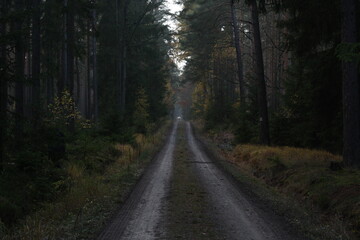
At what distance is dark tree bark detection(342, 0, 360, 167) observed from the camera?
35.0 ft

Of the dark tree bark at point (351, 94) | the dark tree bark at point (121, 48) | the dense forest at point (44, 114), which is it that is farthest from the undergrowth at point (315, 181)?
the dark tree bark at point (121, 48)

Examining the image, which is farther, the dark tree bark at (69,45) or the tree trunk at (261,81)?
the tree trunk at (261,81)

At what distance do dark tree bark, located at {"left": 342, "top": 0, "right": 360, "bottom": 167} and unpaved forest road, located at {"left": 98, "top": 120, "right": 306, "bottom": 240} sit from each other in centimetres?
373

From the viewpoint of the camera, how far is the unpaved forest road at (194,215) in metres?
6.73

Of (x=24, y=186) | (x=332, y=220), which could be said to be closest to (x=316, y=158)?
(x=332, y=220)

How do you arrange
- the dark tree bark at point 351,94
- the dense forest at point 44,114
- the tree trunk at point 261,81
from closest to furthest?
1. the dense forest at point 44,114
2. the dark tree bark at point 351,94
3. the tree trunk at point 261,81

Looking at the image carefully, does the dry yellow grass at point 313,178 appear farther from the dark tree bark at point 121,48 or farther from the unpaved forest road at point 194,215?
the dark tree bark at point 121,48

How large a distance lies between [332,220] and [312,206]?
1.32m

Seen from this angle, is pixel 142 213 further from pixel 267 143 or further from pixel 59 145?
pixel 267 143

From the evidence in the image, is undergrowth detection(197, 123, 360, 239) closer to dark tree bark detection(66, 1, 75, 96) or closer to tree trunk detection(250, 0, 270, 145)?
tree trunk detection(250, 0, 270, 145)

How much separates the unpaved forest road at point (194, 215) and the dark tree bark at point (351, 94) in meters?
3.73

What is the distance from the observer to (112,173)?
46.6ft

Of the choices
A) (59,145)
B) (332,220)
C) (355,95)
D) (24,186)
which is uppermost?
(355,95)

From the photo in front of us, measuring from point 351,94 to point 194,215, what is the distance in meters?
6.47
